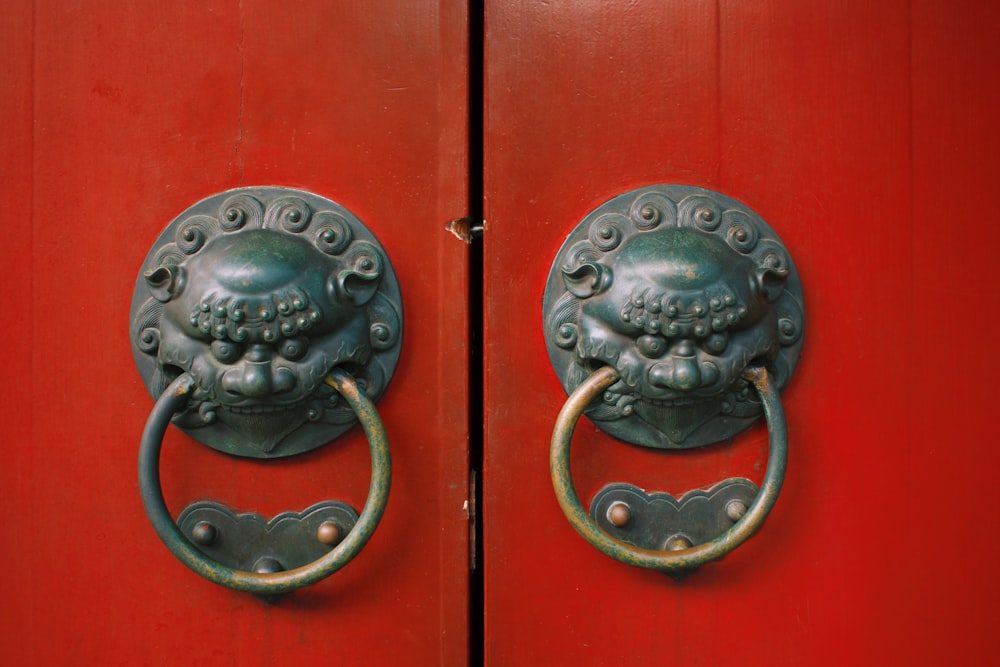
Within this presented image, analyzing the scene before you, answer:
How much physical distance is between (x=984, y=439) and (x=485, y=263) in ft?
1.27

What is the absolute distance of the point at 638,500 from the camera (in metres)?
0.49

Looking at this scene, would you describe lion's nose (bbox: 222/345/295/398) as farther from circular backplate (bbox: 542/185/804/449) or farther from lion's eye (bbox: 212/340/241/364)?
circular backplate (bbox: 542/185/804/449)

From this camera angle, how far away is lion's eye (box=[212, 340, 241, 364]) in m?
0.44

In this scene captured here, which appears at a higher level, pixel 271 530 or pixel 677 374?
pixel 677 374

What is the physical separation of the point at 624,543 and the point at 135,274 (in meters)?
0.39

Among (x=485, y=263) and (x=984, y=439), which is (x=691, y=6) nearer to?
(x=485, y=263)

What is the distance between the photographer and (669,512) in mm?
494

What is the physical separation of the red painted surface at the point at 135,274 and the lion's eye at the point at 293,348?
0.26ft

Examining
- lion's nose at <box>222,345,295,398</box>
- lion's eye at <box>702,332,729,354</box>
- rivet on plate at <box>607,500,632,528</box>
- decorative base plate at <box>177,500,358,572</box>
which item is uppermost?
lion's eye at <box>702,332,729,354</box>

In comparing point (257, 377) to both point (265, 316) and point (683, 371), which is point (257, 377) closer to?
point (265, 316)

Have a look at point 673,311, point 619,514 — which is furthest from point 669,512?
point 673,311

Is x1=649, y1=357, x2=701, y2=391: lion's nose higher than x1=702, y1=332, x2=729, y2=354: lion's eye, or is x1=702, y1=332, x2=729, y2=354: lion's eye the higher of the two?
x1=702, y1=332, x2=729, y2=354: lion's eye

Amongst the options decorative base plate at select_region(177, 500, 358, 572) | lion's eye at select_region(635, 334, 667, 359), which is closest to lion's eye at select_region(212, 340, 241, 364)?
decorative base plate at select_region(177, 500, 358, 572)

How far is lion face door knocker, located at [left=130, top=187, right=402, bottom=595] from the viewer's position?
0.44 metres
